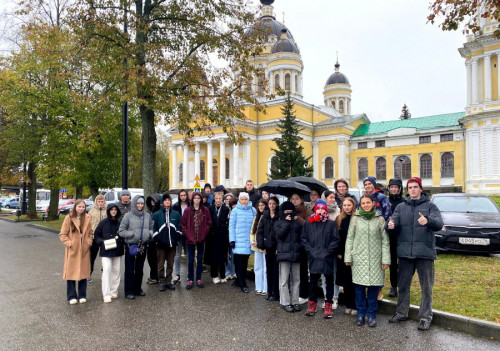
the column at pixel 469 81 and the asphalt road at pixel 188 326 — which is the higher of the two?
the column at pixel 469 81

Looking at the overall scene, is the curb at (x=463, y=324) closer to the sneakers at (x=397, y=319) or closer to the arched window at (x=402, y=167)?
the sneakers at (x=397, y=319)

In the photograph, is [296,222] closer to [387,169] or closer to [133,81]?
[133,81]

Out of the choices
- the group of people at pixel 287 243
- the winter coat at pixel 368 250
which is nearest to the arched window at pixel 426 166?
the group of people at pixel 287 243

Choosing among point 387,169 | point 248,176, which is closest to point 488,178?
point 387,169

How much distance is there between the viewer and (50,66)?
1914cm

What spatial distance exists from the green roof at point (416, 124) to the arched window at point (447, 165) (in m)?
3.50

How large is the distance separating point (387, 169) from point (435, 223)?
42.4 meters

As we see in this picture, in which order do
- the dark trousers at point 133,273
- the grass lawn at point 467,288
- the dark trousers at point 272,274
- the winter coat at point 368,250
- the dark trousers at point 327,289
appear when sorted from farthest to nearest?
the dark trousers at point 133,273
the dark trousers at point 272,274
the dark trousers at point 327,289
the grass lawn at point 467,288
the winter coat at point 368,250

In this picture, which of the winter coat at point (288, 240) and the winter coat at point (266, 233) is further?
the winter coat at point (266, 233)

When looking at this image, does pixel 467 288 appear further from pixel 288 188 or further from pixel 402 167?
pixel 402 167

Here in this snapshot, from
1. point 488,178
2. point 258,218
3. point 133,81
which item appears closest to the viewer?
point 258,218

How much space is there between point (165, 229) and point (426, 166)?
41.9 meters

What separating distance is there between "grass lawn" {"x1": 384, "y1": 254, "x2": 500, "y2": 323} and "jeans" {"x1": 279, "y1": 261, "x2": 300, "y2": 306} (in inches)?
63.6

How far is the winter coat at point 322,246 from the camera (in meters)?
5.52
